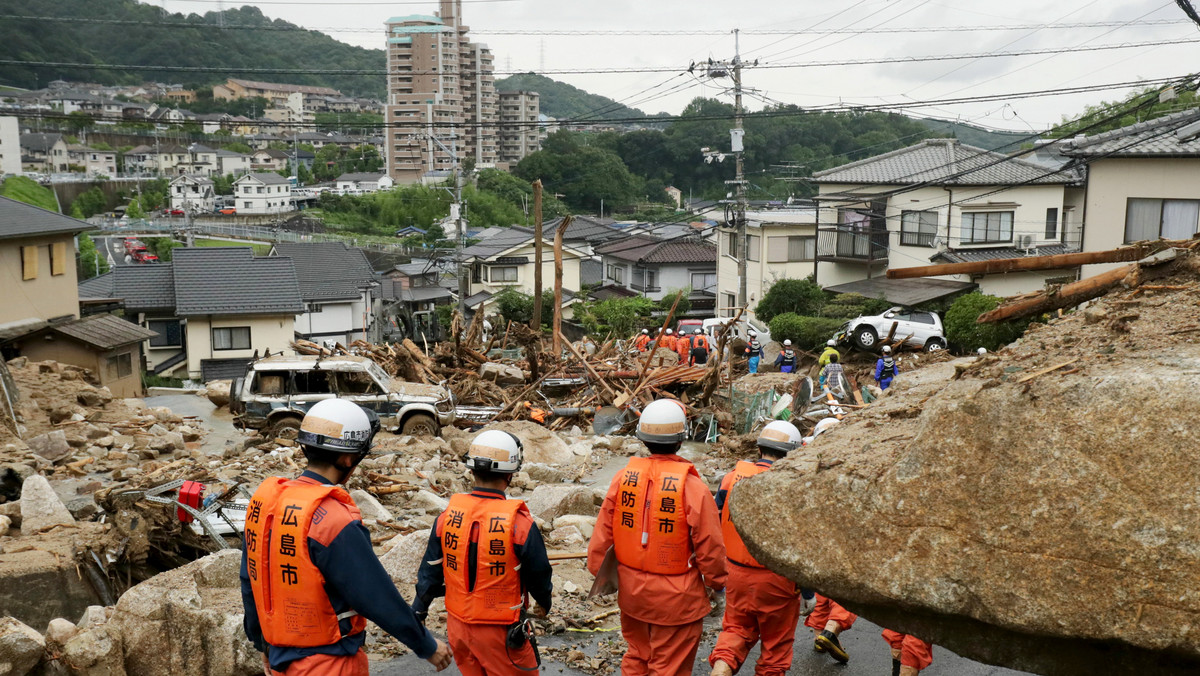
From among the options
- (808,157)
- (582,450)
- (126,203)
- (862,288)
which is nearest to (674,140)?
(808,157)

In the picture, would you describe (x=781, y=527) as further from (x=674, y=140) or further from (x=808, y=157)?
(x=674, y=140)

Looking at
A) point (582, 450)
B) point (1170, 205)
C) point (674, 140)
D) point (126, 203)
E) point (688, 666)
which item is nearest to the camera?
point (688, 666)

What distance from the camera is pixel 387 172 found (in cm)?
10425

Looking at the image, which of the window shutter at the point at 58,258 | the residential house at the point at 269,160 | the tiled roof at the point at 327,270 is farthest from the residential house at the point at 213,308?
the residential house at the point at 269,160

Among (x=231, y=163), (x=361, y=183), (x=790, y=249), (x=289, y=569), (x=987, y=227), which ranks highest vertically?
(x=231, y=163)

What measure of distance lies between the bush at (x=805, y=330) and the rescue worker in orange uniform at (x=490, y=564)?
2390 centimetres

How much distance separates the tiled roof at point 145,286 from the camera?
3516 cm

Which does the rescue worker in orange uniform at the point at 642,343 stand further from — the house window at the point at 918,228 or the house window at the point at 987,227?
the house window at the point at 987,227

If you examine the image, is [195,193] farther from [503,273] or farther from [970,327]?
[970,327]

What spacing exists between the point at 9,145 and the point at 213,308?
61489 mm

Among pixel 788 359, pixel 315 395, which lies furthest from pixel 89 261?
pixel 788 359

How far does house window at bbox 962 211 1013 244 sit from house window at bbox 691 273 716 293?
16.9 m

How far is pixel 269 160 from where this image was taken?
108m

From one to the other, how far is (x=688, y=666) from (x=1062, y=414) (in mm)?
2733
